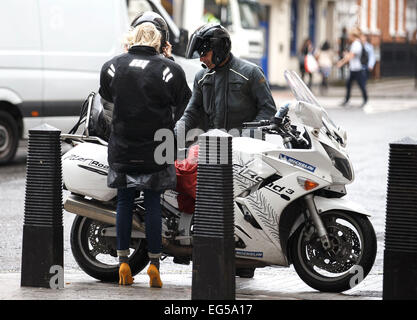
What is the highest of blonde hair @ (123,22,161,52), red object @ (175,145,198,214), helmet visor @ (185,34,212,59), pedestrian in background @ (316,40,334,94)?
blonde hair @ (123,22,161,52)

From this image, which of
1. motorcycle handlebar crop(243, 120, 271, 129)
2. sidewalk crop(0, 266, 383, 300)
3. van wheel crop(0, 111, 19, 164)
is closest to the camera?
sidewalk crop(0, 266, 383, 300)

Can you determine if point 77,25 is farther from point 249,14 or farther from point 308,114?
point 249,14

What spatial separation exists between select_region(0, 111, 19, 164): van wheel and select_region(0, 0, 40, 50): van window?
0.88 metres

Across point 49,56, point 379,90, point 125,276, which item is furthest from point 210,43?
point 379,90

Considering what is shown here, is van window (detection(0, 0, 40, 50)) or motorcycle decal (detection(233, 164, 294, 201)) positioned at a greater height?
van window (detection(0, 0, 40, 50))

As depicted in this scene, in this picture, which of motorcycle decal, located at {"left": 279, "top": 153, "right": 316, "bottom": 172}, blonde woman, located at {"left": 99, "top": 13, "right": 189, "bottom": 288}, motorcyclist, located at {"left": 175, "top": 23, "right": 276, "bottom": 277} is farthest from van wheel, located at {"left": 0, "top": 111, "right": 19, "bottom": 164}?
motorcycle decal, located at {"left": 279, "top": 153, "right": 316, "bottom": 172}

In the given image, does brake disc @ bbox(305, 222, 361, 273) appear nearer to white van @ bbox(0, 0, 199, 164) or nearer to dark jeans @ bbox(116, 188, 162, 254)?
dark jeans @ bbox(116, 188, 162, 254)

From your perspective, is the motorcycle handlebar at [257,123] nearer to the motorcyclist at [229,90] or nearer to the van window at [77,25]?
the motorcyclist at [229,90]

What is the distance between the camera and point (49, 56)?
13.7 metres

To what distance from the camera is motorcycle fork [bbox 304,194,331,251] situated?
264 inches

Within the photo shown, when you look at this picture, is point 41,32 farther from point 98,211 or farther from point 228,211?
point 228,211

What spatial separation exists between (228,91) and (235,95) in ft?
Answer: 0.18

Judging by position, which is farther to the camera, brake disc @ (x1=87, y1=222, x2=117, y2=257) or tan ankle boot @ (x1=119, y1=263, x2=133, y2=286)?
brake disc @ (x1=87, y1=222, x2=117, y2=257)
